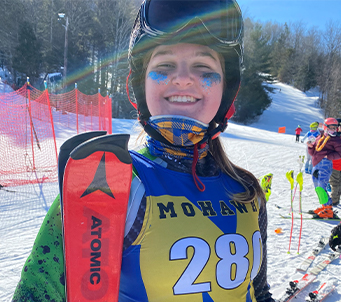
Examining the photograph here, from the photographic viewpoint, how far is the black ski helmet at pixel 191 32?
1.16m

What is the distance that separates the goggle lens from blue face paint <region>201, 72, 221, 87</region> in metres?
0.20

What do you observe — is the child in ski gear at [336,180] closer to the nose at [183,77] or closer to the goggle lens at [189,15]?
the goggle lens at [189,15]

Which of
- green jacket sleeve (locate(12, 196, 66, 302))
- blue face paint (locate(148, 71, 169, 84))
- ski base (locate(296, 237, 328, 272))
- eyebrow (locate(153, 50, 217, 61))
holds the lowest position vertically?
ski base (locate(296, 237, 328, 272))

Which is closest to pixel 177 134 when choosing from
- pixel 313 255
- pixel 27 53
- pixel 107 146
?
pixel 107 146

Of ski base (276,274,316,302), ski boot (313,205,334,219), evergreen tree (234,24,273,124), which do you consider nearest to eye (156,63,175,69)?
ski base (276,274,316,302)

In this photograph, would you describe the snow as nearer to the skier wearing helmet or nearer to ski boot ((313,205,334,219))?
ski boot ((313,205,334,219))

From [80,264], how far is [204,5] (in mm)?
1251

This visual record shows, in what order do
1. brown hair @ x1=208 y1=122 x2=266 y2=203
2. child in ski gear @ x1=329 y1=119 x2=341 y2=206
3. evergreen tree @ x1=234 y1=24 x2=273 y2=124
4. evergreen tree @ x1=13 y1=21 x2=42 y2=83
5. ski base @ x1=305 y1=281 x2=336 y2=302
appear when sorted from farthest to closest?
1. evergreen tree @ x1=234 y1=24 x2=273 y2=124
2. evergreen tree @ x1=13 y1=21 x2=42 y2=83
3. child in ski gear @ x1=329 y1=119 x2=341 y2=206
4. ski base @ x1=305 y1=281 x2=336 y2=302
5. brown hair @ x1=208 y1=122 x2=266 y2=203

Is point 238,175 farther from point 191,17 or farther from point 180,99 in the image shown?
point 191,17

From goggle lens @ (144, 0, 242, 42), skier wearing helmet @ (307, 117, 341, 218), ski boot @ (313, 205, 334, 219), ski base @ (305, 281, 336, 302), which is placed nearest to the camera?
goggle lens @ (144, 0, 242, 42)

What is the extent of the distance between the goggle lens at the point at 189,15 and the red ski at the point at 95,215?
2.20ft

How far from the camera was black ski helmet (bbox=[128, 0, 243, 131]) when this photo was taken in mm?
1159

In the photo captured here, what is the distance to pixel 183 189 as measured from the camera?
1.10 m

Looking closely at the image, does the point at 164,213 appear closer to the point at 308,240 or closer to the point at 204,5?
the point at 204,5
